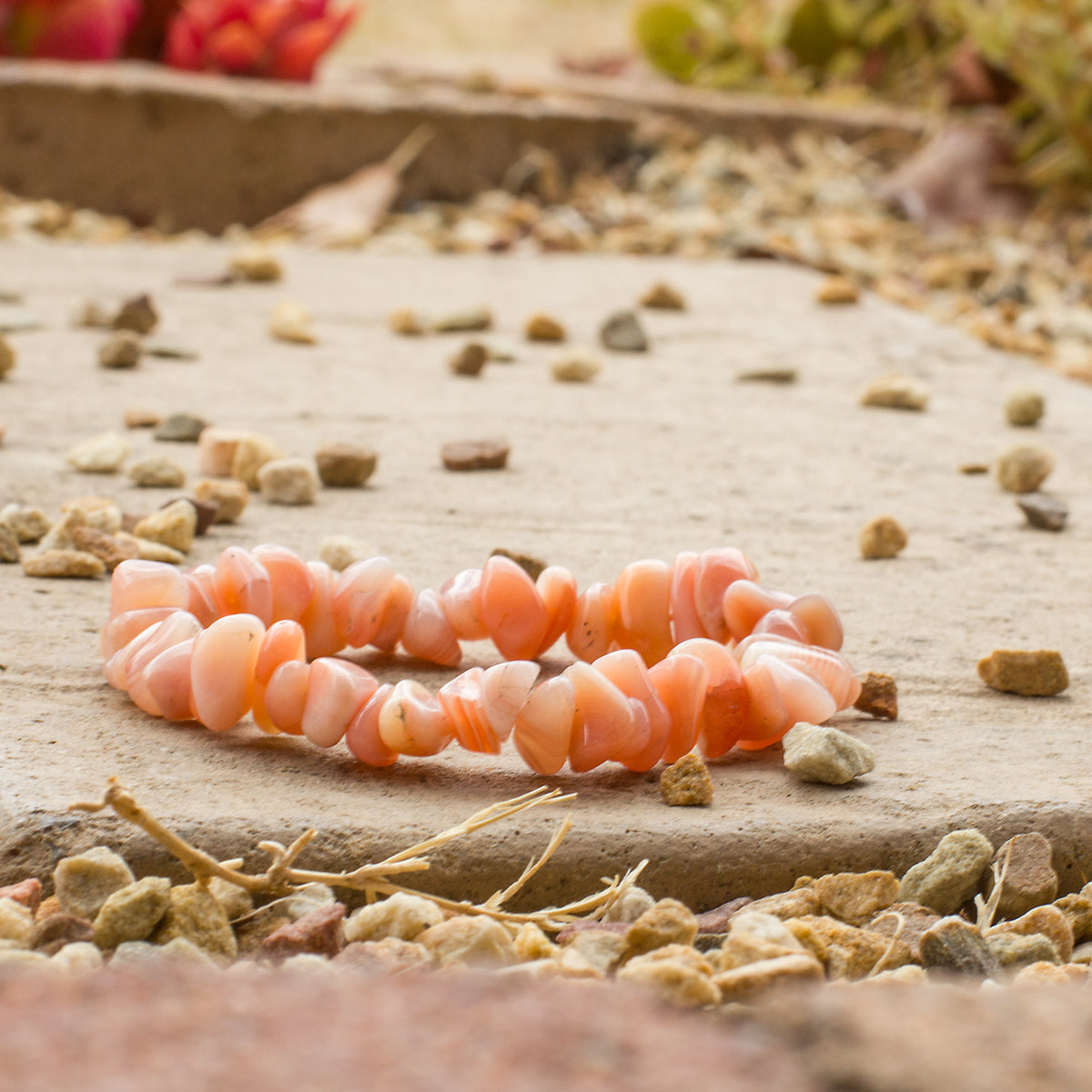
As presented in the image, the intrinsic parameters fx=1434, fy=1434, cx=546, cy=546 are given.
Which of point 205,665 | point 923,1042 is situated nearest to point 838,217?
point 205,665

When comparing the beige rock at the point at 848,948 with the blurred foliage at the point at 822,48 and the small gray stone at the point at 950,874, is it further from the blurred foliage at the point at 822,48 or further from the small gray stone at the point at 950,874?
the blurred foliage at the point at 822,48

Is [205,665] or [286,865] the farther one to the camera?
[205,665]

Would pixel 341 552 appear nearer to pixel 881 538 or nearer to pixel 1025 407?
pixel 881 538

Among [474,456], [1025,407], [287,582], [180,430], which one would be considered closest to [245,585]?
[287,582]

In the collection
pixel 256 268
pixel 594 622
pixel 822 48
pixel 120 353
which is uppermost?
pixel 822 48

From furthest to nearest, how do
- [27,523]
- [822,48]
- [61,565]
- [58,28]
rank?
[822,48]
[58,28]
[27,523]
[61,565]

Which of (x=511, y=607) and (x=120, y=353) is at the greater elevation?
(x=120, y=353)

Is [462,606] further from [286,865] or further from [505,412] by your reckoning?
[505,412]
